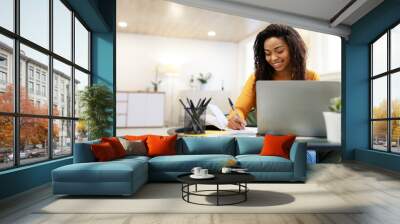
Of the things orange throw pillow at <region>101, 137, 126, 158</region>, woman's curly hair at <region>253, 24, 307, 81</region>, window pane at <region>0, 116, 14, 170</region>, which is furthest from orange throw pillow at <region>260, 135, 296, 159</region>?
woman's curly hair at <region>253, 24, 307, 81</region>

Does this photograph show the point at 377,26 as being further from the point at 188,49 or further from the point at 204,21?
the point at 188,49

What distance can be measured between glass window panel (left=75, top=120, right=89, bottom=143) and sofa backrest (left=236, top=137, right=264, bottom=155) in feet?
8.74

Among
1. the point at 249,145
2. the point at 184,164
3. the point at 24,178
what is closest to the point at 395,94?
the point at 249,145

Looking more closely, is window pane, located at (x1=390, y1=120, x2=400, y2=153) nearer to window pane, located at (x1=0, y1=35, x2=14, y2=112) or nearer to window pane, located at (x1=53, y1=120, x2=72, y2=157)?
window pane, located at (x1=53, y1=120, x2=72, y2=157)

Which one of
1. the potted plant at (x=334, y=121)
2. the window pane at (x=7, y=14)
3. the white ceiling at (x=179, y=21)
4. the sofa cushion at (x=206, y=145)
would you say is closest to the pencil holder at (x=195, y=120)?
the sofa cushion at (x=206, y=145)

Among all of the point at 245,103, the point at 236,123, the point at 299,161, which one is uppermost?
the point at 245,103

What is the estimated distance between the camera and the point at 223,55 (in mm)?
14258

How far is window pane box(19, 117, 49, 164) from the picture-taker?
4699 millimetres

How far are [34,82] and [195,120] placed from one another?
2.52m

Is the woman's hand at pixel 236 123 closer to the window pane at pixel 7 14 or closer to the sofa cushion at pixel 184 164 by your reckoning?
the sofa cushion at pixel 184 164

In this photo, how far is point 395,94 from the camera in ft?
22.5

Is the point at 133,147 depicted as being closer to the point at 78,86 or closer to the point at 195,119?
the point at 195,119

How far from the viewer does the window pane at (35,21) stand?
4715 millimetres

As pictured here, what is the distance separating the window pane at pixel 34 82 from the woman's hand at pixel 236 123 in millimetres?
4448
